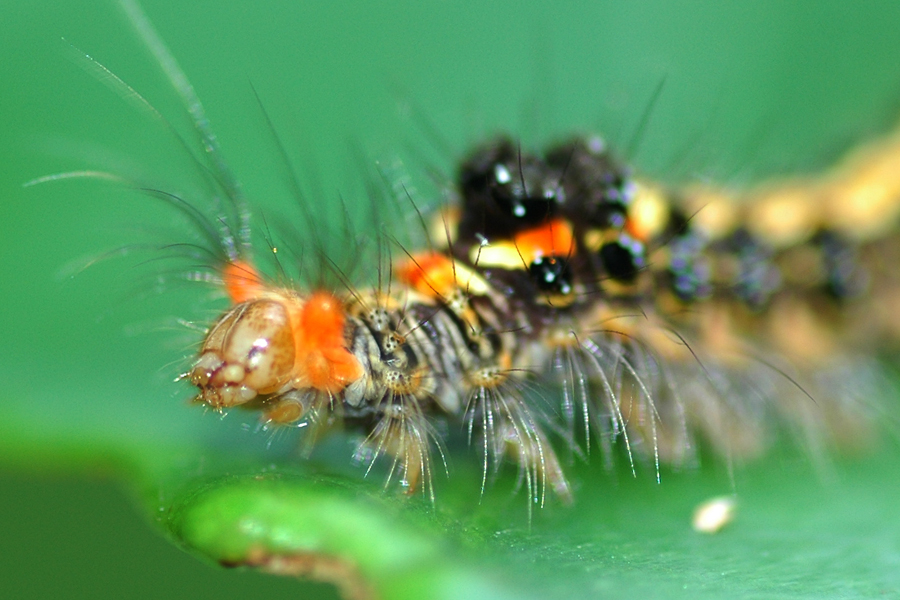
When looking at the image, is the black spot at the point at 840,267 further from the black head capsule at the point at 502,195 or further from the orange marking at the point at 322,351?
the orange marking at the point at 322,351

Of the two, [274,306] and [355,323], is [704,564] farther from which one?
[274,306]

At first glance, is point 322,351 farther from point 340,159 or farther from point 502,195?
point 340,159

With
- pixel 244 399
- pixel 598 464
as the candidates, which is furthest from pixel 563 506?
pixel 244 399

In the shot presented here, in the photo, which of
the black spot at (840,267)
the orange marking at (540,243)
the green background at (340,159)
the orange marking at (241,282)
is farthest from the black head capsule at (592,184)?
the black spot at (840,267)

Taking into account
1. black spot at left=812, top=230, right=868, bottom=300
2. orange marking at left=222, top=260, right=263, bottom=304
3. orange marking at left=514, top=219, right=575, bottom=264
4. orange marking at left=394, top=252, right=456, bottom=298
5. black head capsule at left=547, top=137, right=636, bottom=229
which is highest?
black spot at left=812, top=230, right=868, bottom=300

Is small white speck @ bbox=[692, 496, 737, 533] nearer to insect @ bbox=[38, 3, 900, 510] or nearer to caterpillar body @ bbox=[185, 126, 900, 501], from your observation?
insect @ bbox=[38, 3, 900, 510]

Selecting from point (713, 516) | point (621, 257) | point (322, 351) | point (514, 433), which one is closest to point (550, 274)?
point (621, 257)

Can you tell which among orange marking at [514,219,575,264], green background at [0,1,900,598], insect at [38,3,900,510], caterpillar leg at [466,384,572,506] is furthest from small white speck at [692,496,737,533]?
orange marking at [514,219,575,264]
